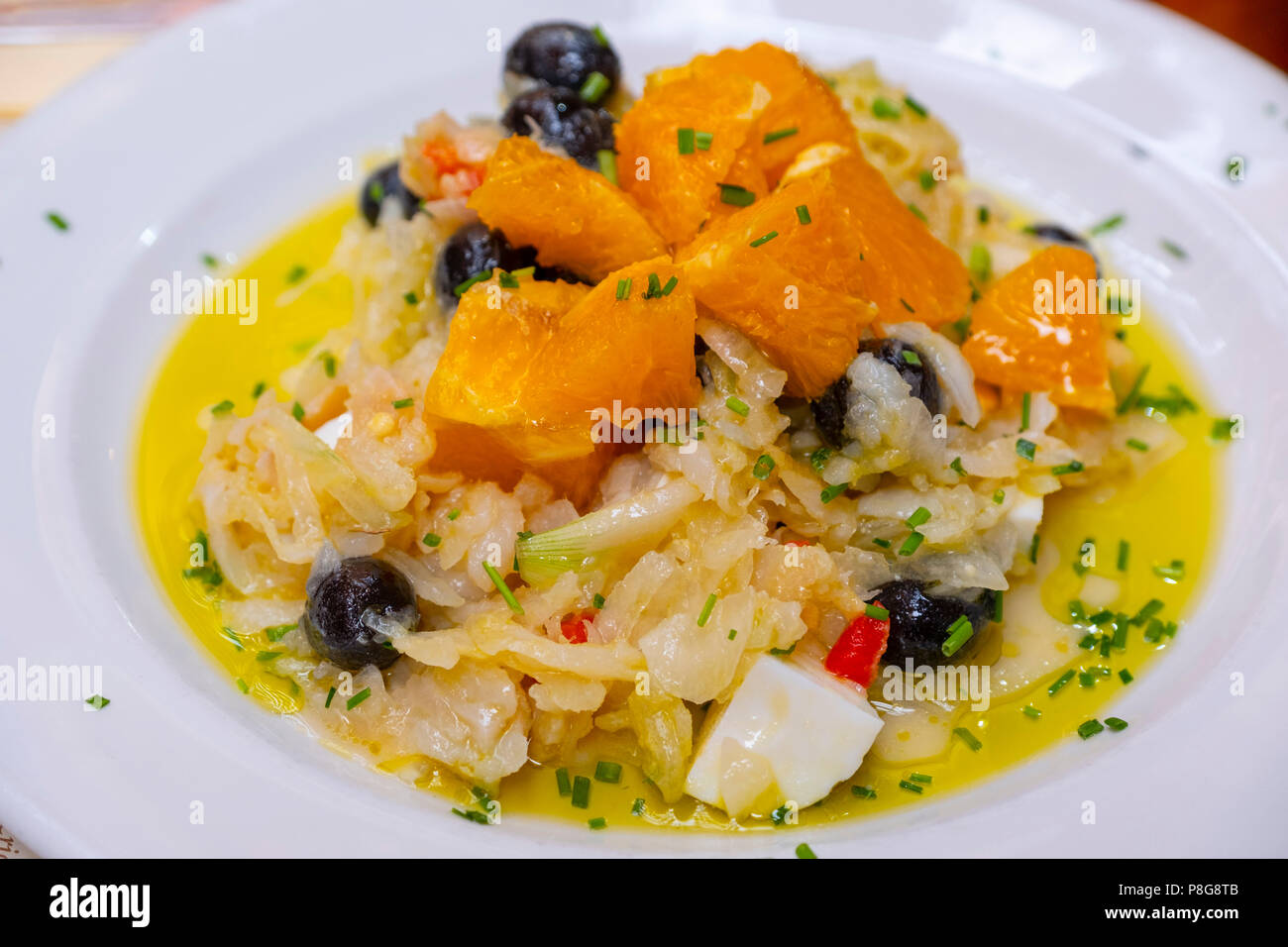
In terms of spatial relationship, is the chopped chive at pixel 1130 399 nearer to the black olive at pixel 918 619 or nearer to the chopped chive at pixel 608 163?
the black olive at pixel 918 619

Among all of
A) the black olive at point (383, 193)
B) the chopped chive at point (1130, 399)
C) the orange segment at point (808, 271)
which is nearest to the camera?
the orange segment at point (808, 271)

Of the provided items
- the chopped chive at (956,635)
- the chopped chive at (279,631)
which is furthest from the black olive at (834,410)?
the chopped chive at (279,631)

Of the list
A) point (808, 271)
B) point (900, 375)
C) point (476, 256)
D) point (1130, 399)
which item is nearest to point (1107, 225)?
point (1130, 399)

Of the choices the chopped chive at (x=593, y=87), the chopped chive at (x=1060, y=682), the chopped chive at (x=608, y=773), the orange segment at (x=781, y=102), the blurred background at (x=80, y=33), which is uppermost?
the blurred background at (x=80, y=33)

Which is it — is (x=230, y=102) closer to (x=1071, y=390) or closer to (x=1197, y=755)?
(x=1071, y=390)

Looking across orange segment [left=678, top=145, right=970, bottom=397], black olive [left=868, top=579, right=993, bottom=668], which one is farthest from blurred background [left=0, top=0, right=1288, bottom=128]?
black olive [left=868, top=579, right=993, bottom=668]

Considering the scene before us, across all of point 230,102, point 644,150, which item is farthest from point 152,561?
point 230,102

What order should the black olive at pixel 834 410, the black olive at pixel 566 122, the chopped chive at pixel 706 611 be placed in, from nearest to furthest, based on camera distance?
1. the chopped chive at pixel 706 611
2. the black olive at pixel 834 410
3. the black olive at pixel 566 122
